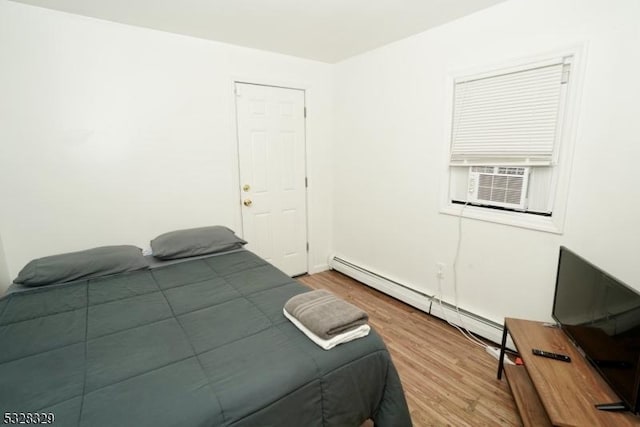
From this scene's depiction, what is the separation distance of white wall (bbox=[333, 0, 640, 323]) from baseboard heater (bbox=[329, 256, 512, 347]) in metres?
0.07

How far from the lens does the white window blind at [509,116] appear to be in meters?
1.89

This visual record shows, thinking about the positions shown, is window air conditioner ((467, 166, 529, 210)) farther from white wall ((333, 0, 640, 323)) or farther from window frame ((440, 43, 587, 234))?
white wall ((333, 0, 640, 323))

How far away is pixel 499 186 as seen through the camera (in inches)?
86.4

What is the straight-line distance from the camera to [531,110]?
1.97 m

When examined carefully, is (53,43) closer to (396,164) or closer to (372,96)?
(372,96)

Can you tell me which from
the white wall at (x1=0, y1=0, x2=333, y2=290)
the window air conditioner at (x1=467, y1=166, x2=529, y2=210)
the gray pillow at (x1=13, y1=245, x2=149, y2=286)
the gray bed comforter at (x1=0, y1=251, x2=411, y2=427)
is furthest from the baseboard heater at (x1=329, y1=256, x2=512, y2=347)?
the gray pillow at (x1=13, y1=245, x2=149, y2=286)

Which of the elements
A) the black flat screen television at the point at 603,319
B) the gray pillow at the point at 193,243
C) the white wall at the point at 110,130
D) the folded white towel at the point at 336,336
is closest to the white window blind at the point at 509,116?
→ the black flat screen television at the point at 603,319

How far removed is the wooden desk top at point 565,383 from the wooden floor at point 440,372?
0.44 metres

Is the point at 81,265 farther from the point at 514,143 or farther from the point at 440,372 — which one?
the point at 514,143

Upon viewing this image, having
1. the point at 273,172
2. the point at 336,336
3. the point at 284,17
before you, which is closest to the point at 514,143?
the point at 336,336

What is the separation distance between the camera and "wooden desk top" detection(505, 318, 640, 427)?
119cm

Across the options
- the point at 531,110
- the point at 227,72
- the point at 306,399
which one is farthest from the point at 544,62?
the point at 227,72

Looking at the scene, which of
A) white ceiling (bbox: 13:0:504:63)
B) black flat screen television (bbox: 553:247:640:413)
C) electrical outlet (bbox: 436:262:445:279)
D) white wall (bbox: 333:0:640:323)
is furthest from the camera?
electrical outlet (bbox: 436:262:445:279)

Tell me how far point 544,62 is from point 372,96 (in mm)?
1504
